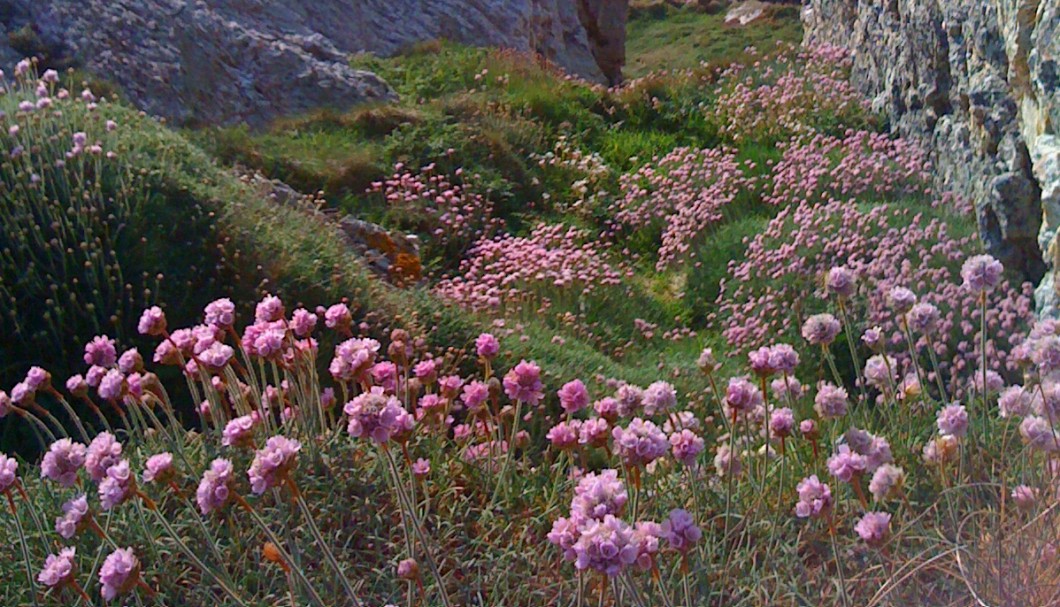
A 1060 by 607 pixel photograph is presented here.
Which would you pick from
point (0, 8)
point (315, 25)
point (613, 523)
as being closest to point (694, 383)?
point (613, 523)

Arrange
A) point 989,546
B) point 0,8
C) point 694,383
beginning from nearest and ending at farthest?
1. point 989,546
2. point 694,383
3. point 0,8

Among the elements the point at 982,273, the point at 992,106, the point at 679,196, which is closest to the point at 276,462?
the point at 982,273

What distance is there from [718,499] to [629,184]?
21.4 ft

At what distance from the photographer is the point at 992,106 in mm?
5902

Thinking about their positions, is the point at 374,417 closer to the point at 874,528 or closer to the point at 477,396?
the point at 874,528

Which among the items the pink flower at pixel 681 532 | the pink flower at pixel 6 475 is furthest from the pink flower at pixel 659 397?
the pink flower at pixel 6 475

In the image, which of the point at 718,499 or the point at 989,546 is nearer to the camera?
the point at 989,546

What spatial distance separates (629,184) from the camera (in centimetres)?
938

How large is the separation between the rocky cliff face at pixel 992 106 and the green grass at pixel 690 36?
1601 cm

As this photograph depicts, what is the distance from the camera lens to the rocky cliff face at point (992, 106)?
4598mm

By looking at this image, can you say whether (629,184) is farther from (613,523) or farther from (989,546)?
(613,523)

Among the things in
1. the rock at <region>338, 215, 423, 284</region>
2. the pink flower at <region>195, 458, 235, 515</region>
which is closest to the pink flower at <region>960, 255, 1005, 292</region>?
the pink flower at <region>195, 458, 235, 515</region>

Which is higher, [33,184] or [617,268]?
[33,184]

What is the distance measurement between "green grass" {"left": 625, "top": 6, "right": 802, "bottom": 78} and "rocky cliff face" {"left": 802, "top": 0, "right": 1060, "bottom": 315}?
1601 cm
